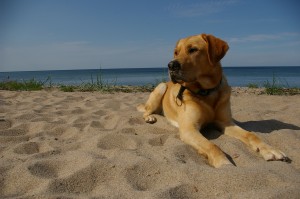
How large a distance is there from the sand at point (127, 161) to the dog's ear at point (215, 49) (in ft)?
3.11

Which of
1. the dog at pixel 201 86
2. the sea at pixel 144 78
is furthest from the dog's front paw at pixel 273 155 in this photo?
the sea at pixel 144 78

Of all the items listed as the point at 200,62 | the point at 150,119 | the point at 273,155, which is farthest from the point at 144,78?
the point at 273,155

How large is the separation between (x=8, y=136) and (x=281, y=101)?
5372 mm

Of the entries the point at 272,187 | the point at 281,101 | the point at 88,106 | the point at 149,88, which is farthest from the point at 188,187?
the point at 149,88

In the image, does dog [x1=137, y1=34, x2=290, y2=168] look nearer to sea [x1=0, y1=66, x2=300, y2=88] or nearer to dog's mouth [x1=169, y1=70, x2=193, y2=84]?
dog's mouth [x1=169, y1=70, x2=193, y2=84]

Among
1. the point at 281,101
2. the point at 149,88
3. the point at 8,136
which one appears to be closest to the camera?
the point at 8,136

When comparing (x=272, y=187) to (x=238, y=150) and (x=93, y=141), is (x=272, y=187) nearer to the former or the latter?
(x=238, y=150)

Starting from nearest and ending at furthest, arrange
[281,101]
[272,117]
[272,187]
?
[272,187]
[272,117]
[281,101]

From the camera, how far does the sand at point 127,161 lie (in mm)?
2174

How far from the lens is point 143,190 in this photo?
2.25 metres

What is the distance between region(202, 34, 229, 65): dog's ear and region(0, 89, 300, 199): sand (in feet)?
3.11

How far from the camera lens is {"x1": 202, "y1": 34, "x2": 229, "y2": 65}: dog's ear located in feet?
12.8

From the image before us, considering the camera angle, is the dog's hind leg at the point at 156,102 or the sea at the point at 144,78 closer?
the dog's hind leg at the point at 156,102

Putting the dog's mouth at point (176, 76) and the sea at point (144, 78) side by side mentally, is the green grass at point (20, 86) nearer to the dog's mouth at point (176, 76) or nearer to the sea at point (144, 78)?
the sea at point (144, 78)
